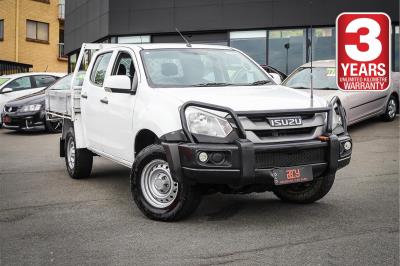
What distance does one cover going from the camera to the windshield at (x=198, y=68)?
645 centimetres

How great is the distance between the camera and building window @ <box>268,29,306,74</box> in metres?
22.0

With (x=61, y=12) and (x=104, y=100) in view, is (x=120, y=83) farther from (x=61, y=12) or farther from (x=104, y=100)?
(x=61, y=12)

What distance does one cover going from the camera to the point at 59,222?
19.0 feet

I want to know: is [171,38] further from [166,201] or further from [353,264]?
[353,264]

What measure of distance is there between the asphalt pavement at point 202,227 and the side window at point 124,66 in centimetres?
146

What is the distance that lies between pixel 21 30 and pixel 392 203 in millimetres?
36404

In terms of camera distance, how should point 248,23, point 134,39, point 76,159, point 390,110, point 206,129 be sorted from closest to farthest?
1. point 206,129
2. point 76,159
3. point 390,110
4. point 248,23
5. point 134,39

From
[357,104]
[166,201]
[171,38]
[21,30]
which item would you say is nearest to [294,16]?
[171,38]

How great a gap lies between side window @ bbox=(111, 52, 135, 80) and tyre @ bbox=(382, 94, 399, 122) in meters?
8.79

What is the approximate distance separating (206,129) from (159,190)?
0.91 meters

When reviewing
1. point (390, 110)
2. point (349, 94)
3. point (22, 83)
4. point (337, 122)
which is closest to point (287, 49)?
point (390, 110)

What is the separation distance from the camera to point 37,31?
4094cm

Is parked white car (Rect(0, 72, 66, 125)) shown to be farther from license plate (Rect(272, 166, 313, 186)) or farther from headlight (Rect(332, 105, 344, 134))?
license plate (Rect(272, 166, 313, 186))

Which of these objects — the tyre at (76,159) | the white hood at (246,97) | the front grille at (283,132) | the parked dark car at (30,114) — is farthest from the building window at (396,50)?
the front grille at (283,132)
